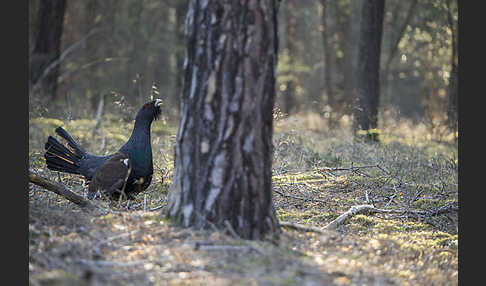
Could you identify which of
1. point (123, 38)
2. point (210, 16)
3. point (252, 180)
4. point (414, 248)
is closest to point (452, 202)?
point (414, 248)

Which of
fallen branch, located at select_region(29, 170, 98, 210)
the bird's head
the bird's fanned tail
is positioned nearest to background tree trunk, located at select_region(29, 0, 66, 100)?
the bird's fanned tail

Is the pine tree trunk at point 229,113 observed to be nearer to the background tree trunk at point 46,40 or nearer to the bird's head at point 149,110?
the bird's head at point 149,110

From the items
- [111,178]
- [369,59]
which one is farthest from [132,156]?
[369,59]

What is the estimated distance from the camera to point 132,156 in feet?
18.0

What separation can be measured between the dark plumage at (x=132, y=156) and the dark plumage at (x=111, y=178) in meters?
0.10

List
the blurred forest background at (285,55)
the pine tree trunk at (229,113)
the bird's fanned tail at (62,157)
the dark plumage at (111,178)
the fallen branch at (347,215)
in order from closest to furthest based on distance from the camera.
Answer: the pine tree trunk at (229,113) < the fallen branch at (347,215) < the dark plumage at (111,178) < the bird's fanned tail at (62,157) < the blurred forest background at (285,55)

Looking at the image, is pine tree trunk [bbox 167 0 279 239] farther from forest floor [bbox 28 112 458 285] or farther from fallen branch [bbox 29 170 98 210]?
fallen branch [bbox 29 170 98 210]

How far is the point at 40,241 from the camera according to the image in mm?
3137

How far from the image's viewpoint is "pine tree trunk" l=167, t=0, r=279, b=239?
3365 millimetres

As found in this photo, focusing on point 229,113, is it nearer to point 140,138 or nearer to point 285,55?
point 140,138

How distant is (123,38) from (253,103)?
18.9 meters

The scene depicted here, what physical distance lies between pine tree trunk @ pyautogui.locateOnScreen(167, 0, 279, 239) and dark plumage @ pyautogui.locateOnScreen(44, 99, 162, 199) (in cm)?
188

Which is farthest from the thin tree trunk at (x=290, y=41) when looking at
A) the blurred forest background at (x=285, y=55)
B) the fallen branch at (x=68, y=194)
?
the fallen branch at (x=68, y=194)

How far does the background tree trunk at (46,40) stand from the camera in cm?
1250
